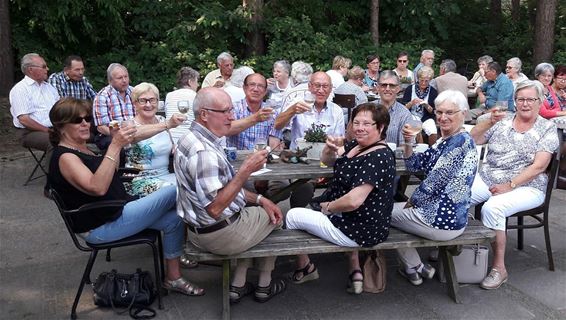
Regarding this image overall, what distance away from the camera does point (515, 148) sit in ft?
12.3

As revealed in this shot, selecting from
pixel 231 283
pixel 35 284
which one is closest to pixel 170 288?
pixel 231 283

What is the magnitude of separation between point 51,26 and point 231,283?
27.2 ft

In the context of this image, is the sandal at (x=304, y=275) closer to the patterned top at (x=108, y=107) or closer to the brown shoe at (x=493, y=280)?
the brown shoe at (x=493, y=280)

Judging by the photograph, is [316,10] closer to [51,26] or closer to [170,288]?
[51,26]

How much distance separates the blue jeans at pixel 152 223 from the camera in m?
3.05

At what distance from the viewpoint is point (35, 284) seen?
3.53 metres

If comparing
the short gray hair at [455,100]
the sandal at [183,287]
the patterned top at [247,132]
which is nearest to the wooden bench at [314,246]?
the sandal at [183,287]

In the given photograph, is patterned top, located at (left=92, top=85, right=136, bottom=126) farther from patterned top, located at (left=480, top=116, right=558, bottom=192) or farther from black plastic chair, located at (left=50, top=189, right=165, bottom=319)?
patterned top, located at (left=480, top=116, right=558, bottom=192)

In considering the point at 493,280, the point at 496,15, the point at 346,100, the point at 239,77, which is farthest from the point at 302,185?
the point at 496,15

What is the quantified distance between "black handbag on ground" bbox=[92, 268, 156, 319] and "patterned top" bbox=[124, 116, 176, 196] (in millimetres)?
753

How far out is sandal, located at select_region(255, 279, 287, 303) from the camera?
129 inches

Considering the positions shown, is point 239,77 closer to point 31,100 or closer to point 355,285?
point 31,100

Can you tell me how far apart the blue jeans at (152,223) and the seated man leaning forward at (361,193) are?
2.51 feet

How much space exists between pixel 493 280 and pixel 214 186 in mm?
2013
